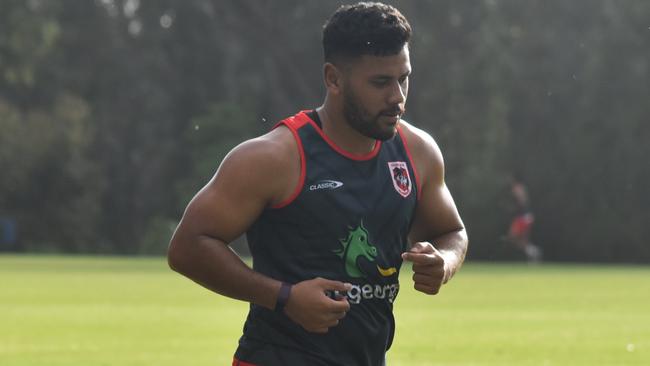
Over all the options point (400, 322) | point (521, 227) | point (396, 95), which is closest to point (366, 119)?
point (396, 95)

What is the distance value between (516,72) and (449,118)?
326 centimetres

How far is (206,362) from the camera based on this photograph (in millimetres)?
12930

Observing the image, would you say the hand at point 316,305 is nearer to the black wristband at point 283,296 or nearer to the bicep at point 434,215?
the black wristband at point 283,296

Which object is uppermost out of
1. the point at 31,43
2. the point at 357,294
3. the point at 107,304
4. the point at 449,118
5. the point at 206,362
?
the point at 357,294

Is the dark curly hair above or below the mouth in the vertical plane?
above

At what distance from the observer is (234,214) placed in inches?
215

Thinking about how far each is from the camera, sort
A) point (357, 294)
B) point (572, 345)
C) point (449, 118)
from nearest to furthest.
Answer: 1. point (357, 294)
2. point (572, 345)
3. point (449, 118)

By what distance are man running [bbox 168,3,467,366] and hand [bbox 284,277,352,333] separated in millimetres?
87

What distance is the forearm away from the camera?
5.34 meters

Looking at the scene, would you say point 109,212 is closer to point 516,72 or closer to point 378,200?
point 516,72

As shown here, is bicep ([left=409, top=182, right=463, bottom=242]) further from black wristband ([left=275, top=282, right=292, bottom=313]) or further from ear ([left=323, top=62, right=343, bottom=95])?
black wristband ([left=275, top=282, right=292, bottom=313])

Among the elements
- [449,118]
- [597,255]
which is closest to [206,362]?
[597,255]

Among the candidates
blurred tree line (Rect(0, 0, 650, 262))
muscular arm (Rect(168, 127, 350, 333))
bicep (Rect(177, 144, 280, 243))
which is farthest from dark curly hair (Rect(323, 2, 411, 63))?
blurred tree line (Rect(0, 0, 650, 262))

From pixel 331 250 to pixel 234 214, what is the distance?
14.4 inches
